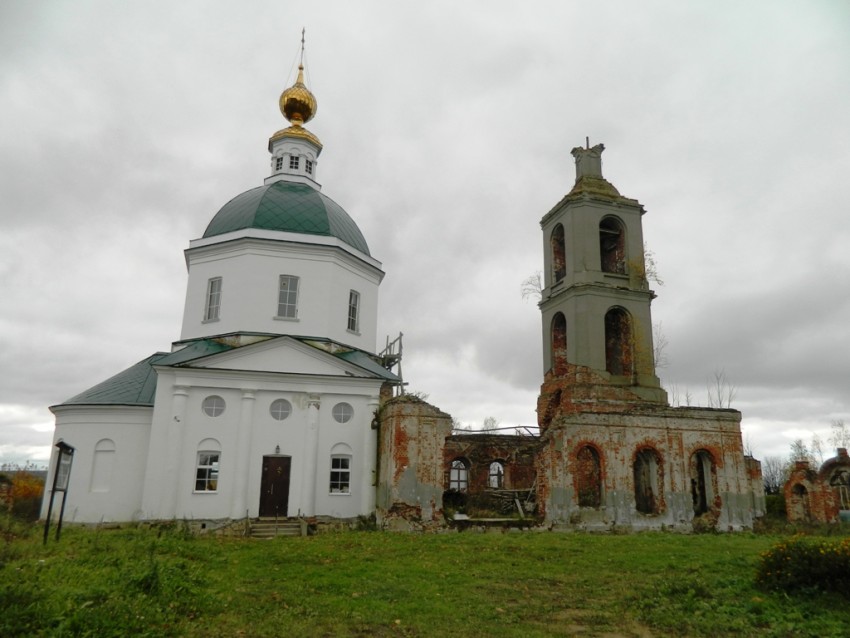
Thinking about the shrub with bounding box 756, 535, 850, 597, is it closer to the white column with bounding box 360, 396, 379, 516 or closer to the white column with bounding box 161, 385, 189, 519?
the white column with bounding box 360, 396, 379, 516

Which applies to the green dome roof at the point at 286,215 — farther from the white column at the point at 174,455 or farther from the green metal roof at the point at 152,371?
the white column at the point at 174,455

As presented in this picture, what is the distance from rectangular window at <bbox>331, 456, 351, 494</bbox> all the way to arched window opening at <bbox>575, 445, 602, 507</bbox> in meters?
8.20

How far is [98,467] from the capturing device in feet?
69.3

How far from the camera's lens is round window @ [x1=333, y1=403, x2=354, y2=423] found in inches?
880

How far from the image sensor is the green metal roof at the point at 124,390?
21672 millimetres

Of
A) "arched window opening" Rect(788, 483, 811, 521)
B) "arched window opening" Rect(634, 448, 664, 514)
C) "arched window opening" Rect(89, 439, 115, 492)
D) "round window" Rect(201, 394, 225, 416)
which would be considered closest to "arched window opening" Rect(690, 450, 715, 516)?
"arched window opening" Rect(634, 448, 664, 514)

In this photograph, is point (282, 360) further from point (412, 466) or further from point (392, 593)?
point (392, 593)

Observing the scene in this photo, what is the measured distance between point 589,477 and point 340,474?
9.13m

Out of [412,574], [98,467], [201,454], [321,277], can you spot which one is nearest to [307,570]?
[412,574]

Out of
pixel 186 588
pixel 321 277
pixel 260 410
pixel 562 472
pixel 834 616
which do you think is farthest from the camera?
pixel 321 277

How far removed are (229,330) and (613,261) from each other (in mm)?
16464

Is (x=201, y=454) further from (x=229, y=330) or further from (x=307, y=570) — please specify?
(x=307, y=570)

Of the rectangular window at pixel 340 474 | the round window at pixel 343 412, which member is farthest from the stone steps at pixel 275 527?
the round window at pixel 343 412

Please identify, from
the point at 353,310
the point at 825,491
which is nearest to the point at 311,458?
the point at 353,310
